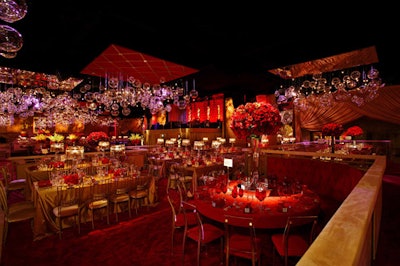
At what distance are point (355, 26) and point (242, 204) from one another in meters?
3.76

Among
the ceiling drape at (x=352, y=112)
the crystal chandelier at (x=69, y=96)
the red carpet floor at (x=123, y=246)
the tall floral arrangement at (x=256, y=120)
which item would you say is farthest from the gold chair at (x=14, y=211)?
the ceiling drape at (x=352, y=112)

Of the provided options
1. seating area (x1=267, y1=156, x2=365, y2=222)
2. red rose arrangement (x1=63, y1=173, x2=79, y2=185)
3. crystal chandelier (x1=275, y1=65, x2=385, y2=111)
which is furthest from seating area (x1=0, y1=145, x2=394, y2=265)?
crystal chandelier (x1=275, y1=65, x2=385, y2=111)

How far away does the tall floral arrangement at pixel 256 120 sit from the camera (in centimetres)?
349

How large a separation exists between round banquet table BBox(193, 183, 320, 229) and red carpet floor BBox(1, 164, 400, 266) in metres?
0.73

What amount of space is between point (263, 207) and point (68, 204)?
3.46m

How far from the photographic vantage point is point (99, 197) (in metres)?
4.22

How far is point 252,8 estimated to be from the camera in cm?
348

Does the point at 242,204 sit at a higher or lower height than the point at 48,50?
lower

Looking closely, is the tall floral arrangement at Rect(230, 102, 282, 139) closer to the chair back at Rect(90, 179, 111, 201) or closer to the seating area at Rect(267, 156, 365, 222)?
the seating area at Rect(267, 156, 365, 222)

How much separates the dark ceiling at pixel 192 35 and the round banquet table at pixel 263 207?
2935 mm

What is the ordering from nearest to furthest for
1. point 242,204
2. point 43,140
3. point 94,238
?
point 242,204
point 94,238
point 43,140

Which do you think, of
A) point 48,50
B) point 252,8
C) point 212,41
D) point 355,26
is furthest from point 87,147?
point 355,26

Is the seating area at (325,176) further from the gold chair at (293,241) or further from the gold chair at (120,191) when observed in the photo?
the gold chair at (120,191)

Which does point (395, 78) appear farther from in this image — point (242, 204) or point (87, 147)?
point (87, 147)
